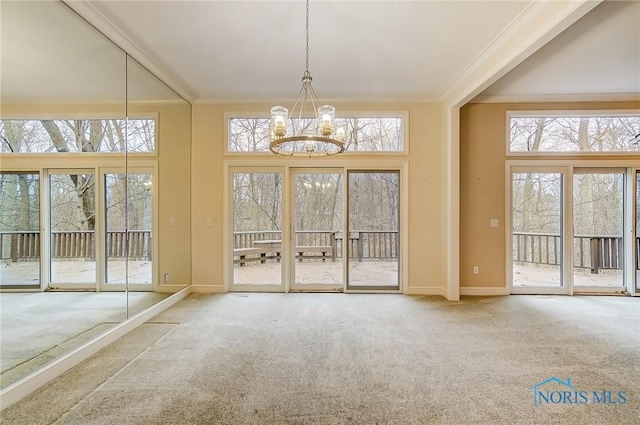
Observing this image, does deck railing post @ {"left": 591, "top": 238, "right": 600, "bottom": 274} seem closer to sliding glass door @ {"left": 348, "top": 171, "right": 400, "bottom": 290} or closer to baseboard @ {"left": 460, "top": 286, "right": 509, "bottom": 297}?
baseboard @ {"left": 460, "top": 286, "right": 509, "bottom": 297}

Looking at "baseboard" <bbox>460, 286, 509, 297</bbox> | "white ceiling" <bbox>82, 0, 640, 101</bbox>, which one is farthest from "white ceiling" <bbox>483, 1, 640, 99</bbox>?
"baseboard" <bbox>460, 286, 509, 297</bbox>

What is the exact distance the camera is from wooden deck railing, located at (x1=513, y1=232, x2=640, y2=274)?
4.43m

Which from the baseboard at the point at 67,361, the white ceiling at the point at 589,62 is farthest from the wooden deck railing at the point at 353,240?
the white ceiling at the point at 589,62

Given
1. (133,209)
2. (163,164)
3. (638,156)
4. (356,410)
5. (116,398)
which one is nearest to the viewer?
(356,410)

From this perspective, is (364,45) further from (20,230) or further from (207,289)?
(207,289)

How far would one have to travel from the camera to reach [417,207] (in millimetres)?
4465

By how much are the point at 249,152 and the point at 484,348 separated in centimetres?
410

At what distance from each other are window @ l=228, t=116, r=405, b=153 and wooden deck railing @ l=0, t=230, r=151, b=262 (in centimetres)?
200

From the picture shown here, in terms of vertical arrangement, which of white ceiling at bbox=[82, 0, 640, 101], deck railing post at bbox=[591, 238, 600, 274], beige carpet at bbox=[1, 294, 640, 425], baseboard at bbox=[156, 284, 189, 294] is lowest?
beige carpet at bbox=[1, 294, 640, 425]

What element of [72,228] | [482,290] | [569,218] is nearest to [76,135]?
[72,228]

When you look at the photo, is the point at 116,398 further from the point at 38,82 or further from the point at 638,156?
the point at 638,156

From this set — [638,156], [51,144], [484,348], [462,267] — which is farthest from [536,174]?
[51,144]

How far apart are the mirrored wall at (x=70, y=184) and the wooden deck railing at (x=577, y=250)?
18.8ft

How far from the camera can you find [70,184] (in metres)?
2.88
